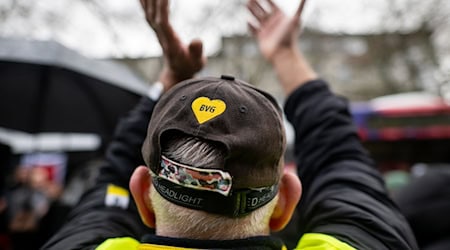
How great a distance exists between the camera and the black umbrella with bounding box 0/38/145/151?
123 inches

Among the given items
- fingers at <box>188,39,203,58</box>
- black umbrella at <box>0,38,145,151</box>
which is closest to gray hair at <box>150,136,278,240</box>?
fingers at <box>188,39,203,58</box>

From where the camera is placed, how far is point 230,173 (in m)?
1.02

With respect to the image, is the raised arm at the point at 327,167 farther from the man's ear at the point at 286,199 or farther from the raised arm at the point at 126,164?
the raised arm at the point at 126,164

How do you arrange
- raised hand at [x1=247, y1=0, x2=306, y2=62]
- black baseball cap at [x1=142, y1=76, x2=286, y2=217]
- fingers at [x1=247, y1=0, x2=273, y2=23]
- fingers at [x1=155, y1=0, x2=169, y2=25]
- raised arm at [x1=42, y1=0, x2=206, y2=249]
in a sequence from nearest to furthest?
1. black baseball cap at [x1=142, y1=76, x2=286, y2=217]
2. raised arm at [x1=42, y1=0, x2=206, y2=249]
3. fingers at [x1=155, y1=0, x2=169, y2=25]
4. raised hand at [x1=247, y1=0, x2=306, y2=62]
5. fingers at [x1=247, y1=0, x2=273, y2=23]

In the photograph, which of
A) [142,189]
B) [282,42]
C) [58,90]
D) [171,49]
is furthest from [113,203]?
[58,90]

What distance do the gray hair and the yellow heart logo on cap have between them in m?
0.05

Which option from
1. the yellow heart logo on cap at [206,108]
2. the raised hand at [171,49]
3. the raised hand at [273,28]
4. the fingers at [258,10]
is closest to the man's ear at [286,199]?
the yellow heart logo on cap at [206,108]

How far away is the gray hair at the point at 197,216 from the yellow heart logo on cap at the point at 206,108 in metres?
0.05

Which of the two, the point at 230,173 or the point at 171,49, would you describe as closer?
the point at 230,173

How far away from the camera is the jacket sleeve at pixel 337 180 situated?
125cm

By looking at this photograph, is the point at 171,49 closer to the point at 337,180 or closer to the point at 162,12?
the point at 162,12

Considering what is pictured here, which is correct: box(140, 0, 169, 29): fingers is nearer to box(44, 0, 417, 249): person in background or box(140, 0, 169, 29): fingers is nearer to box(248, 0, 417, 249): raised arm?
box(44, 0, 417, 249): person in background

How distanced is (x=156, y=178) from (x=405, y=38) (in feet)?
60.6

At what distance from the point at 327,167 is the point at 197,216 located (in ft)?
2.09
